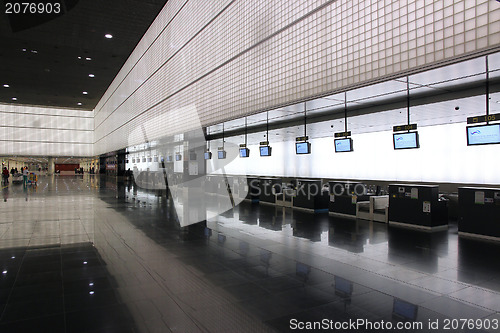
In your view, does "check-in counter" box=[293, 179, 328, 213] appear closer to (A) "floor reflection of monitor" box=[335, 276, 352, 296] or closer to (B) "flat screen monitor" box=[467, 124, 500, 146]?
(B) "flat screen monitor" box=[467, 124, 500, 146]

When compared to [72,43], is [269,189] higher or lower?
lower

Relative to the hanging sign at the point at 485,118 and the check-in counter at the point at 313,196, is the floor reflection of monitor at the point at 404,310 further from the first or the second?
the check-in counter at the point at 313,196

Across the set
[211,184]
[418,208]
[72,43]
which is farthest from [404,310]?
[72,43]

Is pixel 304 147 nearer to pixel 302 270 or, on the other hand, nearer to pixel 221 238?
pixel 221 238

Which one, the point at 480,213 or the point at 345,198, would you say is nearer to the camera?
the point at 480,213

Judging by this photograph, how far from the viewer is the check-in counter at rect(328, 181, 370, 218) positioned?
38.2 feet

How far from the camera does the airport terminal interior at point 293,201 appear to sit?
3.95m

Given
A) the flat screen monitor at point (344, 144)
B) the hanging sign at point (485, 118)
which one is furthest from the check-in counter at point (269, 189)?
the hanging sign at point (485, 118)

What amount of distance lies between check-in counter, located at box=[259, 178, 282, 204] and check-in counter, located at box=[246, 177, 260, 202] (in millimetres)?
261

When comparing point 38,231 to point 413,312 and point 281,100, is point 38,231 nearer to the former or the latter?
point 281,100

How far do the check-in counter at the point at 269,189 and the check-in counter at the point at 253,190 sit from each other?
26 cm

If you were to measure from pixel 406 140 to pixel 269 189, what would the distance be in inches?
287

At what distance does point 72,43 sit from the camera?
21.8 metres

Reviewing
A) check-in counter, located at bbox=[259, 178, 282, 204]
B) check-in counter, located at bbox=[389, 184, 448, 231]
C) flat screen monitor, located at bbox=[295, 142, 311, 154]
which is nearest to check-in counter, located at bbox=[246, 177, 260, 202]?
check-in counter, located at bbox=[259, 178, 282, 204]
